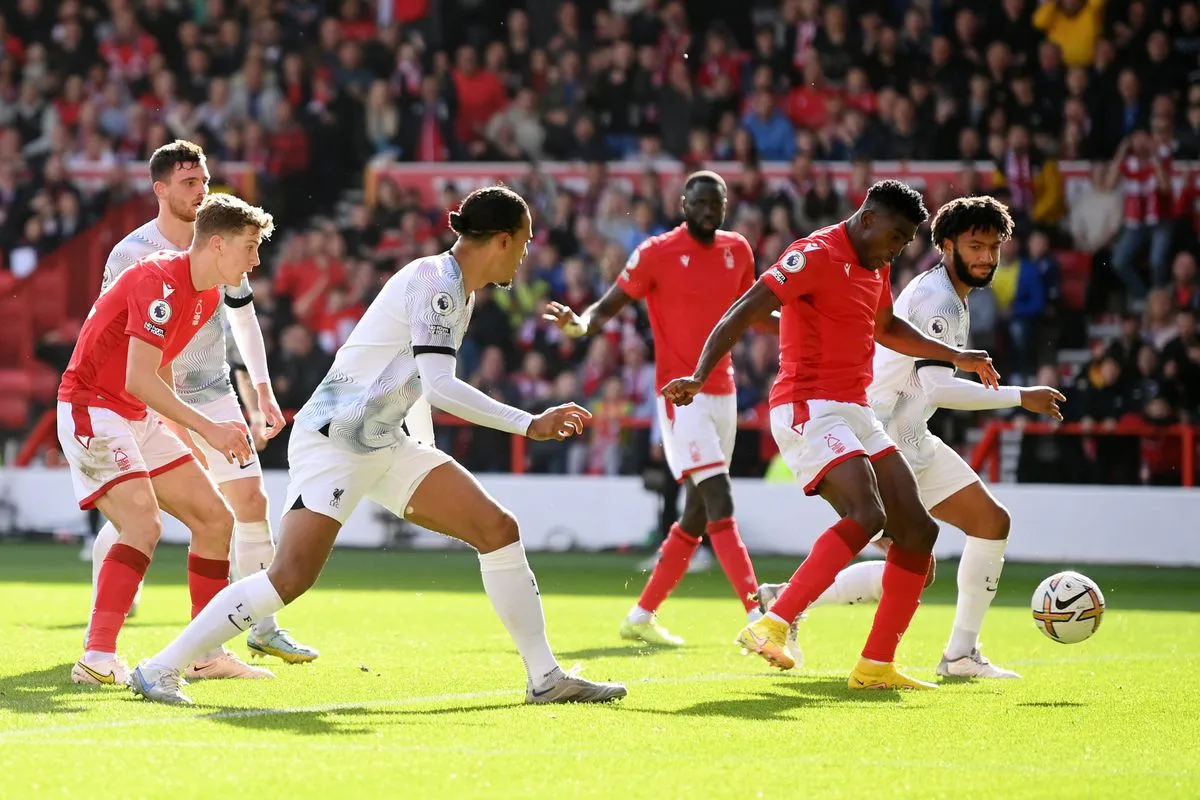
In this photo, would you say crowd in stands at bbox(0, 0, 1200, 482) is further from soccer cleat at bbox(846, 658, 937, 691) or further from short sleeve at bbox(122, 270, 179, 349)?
short sleeve at bbox(122, 270, 179, 349)

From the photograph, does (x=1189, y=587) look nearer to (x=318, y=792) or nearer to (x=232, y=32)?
(x=318, y=792)

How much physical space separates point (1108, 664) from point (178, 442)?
15.8 feet

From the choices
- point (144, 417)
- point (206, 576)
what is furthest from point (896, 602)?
point (144, 417)

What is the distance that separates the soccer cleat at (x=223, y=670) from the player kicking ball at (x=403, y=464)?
862 millimetres

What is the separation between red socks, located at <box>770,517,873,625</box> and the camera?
7906mm

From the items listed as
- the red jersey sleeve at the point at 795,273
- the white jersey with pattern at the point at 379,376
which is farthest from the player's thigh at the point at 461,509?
the red jersey sleeve at the point at 795,273

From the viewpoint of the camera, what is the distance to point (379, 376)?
23.3 ft

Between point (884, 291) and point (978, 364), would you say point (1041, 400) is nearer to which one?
point (978, 364)

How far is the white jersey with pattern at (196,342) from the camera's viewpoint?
28.6 feet

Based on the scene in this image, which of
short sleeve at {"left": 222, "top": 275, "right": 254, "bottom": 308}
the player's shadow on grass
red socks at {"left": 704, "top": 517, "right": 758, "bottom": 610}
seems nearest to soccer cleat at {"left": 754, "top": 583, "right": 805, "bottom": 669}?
red socks at {"left": 704, "top": 517, "right": 758, "bottom": 610}

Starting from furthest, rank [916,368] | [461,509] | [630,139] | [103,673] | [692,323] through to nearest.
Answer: [630,139], [692,323], [916,368], [103,673], [461,509]

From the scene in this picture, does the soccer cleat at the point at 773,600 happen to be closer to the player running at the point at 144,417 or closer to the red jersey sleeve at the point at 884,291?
the red jersey sleeve at the point at 884,291

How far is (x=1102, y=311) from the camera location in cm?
1922

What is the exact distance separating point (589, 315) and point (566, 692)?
3.74 meters
